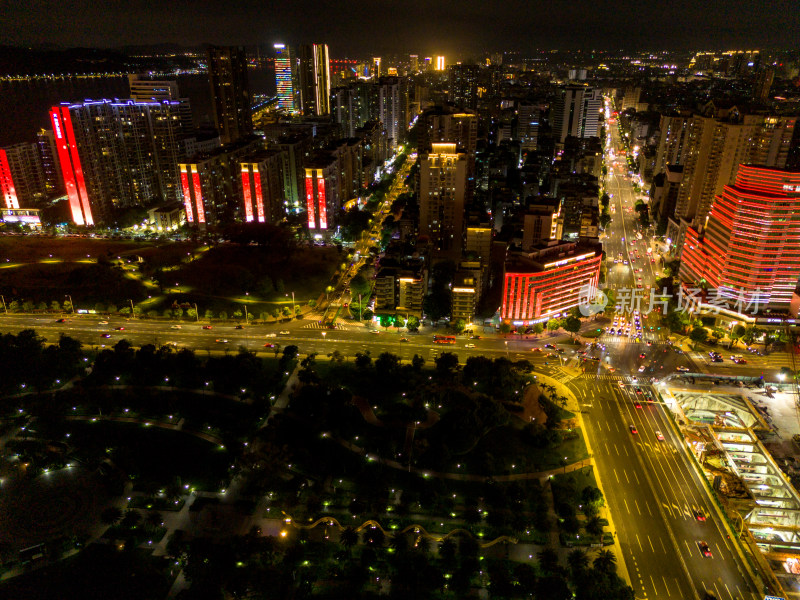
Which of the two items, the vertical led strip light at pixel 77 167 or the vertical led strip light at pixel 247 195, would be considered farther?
the vertical led strip light at pixel 77 167

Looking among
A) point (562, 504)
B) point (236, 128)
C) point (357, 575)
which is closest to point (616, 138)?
point (236, 128)

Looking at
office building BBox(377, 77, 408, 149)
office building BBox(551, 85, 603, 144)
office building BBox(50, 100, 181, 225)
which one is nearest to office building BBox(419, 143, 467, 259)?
office building BBox(50, 100, 181, 225)

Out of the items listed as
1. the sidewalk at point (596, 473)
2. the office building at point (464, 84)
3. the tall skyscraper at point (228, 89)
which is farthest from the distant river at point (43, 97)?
the sidewalk at point (596, 473)

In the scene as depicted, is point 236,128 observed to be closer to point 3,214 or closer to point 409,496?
point 3,214

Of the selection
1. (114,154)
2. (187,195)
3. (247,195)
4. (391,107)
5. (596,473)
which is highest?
(391,107)

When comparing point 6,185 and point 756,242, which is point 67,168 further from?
point 756,242

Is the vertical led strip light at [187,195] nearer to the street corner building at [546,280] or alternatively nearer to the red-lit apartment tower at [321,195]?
the red-lit apartment tower at [321,195]

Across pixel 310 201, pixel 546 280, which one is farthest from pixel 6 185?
pixel 546 280

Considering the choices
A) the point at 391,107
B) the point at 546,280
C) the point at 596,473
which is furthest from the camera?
the point at 391,107
